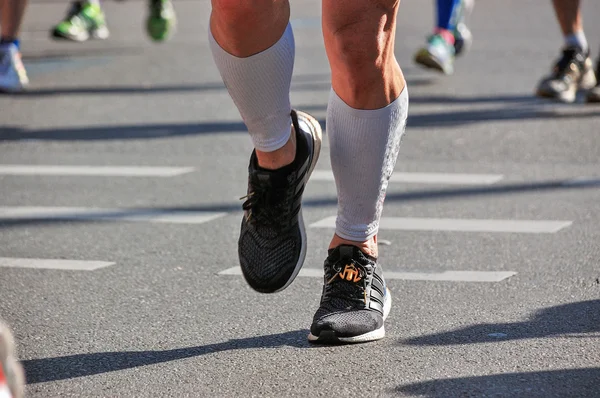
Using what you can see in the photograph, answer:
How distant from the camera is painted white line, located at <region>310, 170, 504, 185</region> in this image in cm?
483

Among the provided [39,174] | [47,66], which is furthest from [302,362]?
[47,66]

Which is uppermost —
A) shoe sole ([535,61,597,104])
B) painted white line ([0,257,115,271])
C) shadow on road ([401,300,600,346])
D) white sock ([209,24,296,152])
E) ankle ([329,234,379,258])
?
white sock ([209,24,296,152])

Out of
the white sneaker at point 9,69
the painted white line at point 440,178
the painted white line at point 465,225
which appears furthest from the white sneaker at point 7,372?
the white sneaker at point 9,69

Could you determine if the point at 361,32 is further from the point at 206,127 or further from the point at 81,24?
the point at 81,24

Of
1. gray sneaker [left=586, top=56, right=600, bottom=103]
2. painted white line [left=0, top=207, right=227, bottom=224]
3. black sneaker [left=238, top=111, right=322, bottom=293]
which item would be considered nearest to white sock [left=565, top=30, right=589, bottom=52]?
gray sneaker [left=586, top=56, right=600, bottom=103]

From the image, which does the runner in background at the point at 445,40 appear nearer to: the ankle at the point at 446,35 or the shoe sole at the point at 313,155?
the ankle at the point at 446,35

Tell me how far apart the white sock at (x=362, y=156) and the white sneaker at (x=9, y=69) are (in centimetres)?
475

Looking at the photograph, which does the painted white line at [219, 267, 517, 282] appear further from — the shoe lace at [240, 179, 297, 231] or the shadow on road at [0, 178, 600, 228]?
the shadow on road at [0, 178, 600, 228]

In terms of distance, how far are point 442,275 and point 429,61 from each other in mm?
4276

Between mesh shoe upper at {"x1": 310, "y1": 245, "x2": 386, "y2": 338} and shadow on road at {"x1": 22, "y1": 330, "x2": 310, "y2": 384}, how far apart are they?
10 centimetres

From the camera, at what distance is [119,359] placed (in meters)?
2.73

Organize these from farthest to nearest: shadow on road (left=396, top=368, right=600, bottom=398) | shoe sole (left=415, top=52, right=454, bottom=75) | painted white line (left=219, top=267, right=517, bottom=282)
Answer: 1. shoe sole (left=415, top=52, right=454, bottom=75)
2. painted white line (left=219, top=267, right=517, bottom=282)
3. shadow on road (left=396, top=368, right=600, bottom=398)

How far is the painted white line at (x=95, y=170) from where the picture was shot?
5035 mm

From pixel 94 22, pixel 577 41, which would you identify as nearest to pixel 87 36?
pixel 94 22
